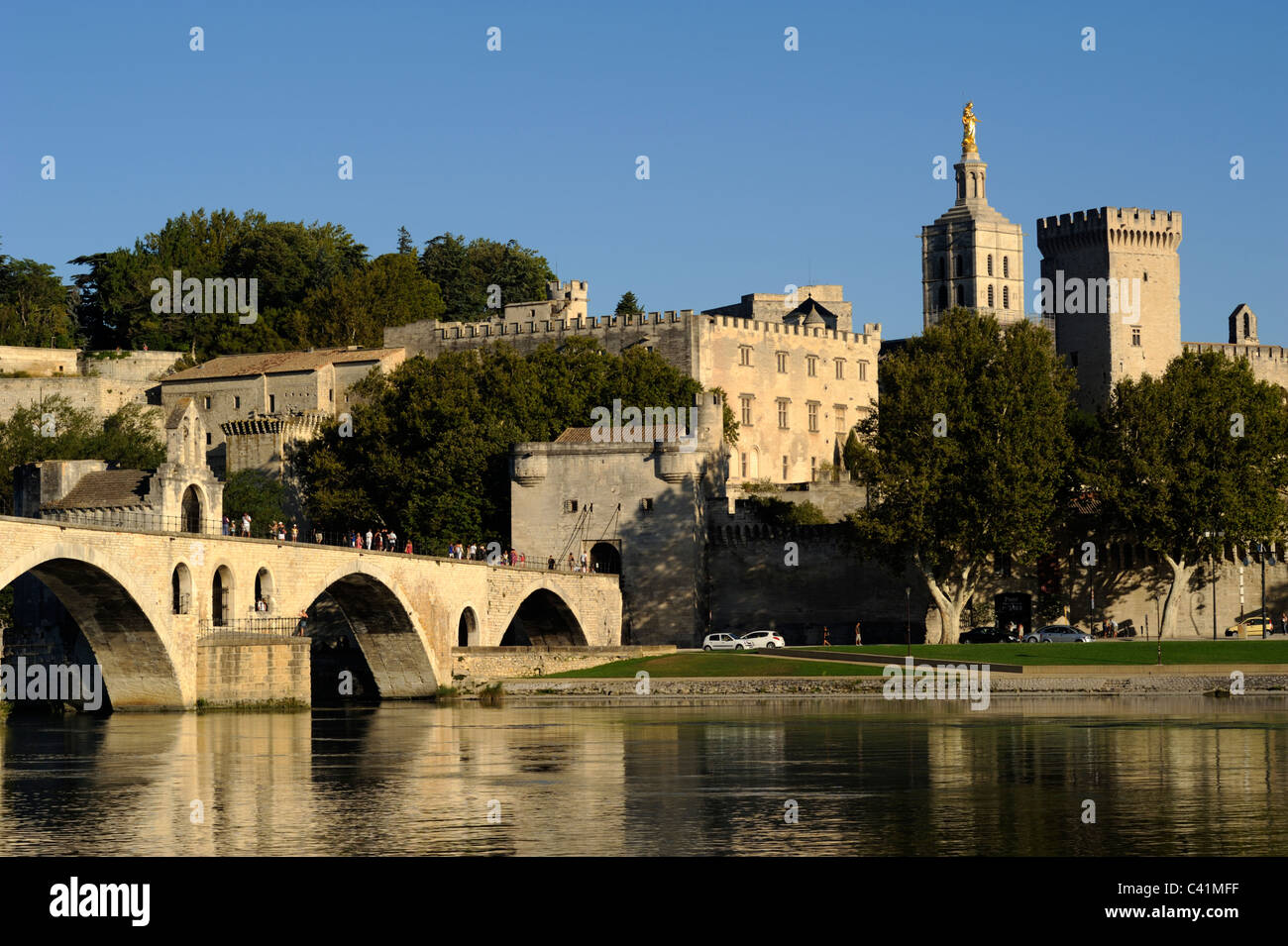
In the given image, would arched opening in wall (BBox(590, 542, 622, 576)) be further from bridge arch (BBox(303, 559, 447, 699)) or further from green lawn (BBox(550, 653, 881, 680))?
bridge arch (BBox(303, 559, 447, 699))

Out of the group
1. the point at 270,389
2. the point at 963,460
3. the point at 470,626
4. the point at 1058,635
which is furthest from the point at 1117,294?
the point at 470,626

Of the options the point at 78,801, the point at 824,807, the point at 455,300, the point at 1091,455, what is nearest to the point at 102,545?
the point at 78,801

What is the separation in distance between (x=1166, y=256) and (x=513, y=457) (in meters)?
65.1

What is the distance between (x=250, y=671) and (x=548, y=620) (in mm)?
30121

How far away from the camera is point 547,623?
295ft

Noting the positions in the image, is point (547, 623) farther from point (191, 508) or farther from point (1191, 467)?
point (1191, 467)

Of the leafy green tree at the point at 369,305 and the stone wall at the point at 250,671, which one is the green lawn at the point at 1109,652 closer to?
the stone wall at the point at 250,671

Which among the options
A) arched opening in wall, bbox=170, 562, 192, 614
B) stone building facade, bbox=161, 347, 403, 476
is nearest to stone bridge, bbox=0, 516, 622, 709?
arched opening in wall, bbox=170, 562, 192, 614

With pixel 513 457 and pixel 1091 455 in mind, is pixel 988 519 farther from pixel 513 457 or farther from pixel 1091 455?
pixel 513 457

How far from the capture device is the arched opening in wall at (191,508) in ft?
221

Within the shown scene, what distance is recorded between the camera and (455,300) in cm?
14400

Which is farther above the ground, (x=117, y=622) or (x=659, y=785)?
(x=117, y=622)

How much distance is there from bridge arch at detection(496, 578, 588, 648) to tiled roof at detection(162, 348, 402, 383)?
2793 centimetres

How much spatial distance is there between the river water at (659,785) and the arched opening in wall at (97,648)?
175cm
